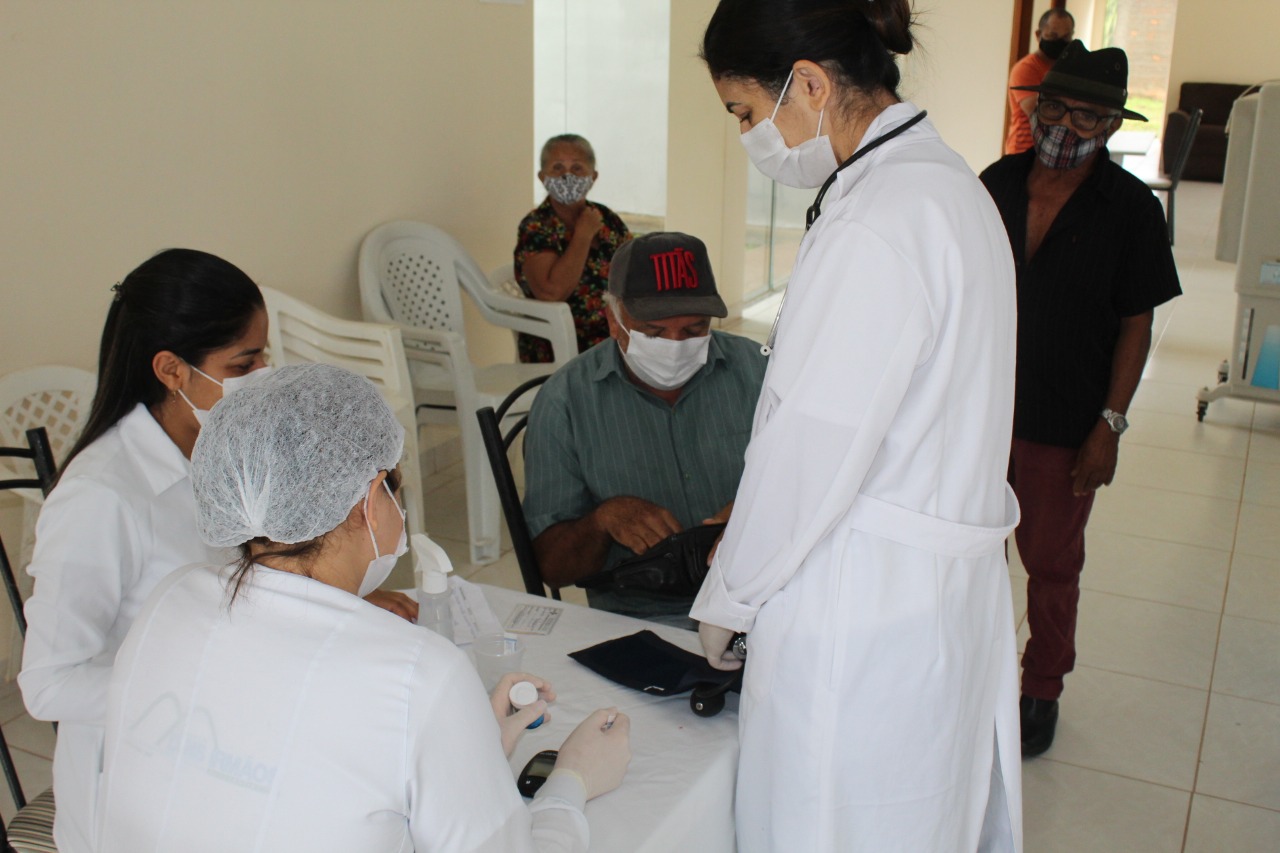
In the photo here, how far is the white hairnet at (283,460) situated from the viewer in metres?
1.06

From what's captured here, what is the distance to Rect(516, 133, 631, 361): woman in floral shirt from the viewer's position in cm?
391

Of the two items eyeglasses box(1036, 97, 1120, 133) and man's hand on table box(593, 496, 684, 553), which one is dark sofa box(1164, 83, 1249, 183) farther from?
man's hand on table box(593, 496, 684, 553)

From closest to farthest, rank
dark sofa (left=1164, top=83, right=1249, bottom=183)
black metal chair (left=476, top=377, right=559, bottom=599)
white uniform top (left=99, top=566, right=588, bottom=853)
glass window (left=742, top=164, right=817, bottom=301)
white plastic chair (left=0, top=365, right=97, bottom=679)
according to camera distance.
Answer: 1. white uniform top (left=99, top=566, right=588, bottom=853)
2. black metal chair (left=476, top=377, right=559, bottom=599)
3. white plastic chair (left=0, top=365, right=97, bottom=679)
4. glass window (left=742, top=164, right=817, bottom=301)
5. dark sofa (left=1164, top=83, right=1249, bottom=183)

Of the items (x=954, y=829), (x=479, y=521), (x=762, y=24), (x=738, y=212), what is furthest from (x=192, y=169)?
(x=738, y=212)

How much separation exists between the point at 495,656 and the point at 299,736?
0.56 m

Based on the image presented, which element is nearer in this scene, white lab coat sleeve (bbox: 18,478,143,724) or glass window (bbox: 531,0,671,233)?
white lab coat sleeve (bbox: 18,478,143,724)

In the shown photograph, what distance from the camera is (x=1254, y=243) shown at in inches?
188

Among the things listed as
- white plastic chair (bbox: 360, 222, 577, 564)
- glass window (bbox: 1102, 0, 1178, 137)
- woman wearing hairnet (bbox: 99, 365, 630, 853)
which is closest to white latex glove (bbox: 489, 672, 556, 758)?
woman wearing hairnet (bbox: 99, 365, 630, 853)

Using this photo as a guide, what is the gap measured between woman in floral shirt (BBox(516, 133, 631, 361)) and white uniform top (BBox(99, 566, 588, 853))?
2.92 metres

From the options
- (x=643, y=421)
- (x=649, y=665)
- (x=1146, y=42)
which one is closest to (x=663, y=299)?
(x=643, y=421)

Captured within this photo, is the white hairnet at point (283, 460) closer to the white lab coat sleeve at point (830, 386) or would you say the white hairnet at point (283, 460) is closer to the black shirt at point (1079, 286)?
the white lab coat sleeve at point (830, 386)

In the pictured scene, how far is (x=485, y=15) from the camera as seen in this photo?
443 cm

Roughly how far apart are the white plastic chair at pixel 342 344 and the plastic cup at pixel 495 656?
1.73 metres

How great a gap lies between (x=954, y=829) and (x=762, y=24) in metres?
1.02
